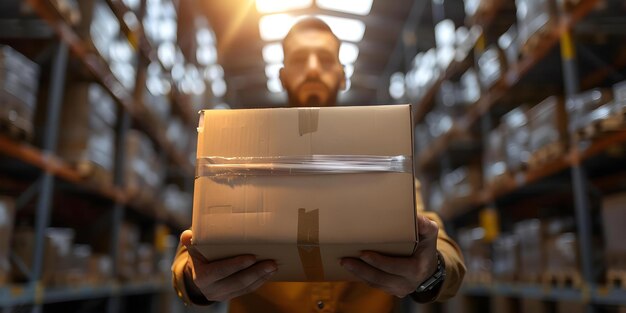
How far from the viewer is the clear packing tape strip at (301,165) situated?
1345mm

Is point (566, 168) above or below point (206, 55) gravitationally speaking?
below

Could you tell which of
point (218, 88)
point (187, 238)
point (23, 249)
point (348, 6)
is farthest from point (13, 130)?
point (218, 88)

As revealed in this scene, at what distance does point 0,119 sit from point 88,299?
2.57 m

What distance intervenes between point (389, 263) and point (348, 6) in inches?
314

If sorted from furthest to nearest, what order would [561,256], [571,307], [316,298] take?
1. [561,256]
2. [571,307]
3. [316,298]

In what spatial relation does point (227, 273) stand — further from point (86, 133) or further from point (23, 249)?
point (86, 133)

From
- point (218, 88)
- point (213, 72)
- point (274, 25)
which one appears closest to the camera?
point (274, 25)

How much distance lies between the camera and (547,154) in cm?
397

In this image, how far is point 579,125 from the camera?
345cm

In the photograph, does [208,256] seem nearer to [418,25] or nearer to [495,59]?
[495,59]

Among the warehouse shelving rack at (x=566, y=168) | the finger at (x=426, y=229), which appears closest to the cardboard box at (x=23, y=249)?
the finger at (x=426, y=229)

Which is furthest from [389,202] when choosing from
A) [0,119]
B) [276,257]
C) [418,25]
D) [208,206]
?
[418,25]

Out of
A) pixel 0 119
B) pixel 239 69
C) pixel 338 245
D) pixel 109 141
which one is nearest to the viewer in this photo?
pixel 338 245

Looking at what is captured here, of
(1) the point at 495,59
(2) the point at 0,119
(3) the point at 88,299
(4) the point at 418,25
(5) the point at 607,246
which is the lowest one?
(3) the point at 88,299
